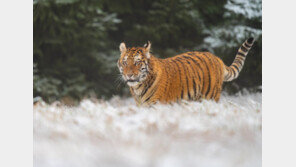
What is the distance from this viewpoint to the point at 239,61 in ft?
12.1

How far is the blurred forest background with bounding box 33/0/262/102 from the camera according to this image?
3.77 meters

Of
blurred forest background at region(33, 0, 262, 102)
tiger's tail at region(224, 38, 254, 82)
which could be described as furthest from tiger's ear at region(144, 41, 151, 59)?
tiger's tail at region(224, 38, 254, 82)

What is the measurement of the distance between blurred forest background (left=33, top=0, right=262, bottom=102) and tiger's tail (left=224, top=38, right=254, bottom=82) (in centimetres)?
5

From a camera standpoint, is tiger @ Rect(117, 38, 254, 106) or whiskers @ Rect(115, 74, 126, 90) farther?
whiskers @ Rect(115, 74, 126, 90)

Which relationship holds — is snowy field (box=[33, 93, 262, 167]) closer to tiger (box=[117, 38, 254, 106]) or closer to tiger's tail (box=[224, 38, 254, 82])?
tiger (box=[117, 38, 254, 106])

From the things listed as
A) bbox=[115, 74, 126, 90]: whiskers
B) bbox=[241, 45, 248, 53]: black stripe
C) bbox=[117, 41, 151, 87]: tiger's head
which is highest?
bbox=[241, 45, 248, 53]: black stripe

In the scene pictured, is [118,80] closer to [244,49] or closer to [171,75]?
[171,75]

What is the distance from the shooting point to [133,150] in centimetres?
226

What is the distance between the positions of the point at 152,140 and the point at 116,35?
2616 mm

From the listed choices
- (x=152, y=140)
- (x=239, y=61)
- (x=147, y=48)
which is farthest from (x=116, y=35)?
(x=152, y=140)

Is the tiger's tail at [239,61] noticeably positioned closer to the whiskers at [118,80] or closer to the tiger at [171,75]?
the tiger at [171,75]

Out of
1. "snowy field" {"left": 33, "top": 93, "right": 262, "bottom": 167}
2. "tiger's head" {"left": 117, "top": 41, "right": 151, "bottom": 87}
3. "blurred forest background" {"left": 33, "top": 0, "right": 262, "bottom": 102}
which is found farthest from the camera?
"blurred forest background" {"left": 33, "top": 0, "right": 262, "bottom": 102}

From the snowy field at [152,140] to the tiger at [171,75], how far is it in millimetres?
787

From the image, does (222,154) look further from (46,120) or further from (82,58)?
(82,58)
